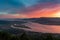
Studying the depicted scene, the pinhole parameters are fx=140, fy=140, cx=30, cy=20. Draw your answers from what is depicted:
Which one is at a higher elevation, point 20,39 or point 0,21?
point 0,21

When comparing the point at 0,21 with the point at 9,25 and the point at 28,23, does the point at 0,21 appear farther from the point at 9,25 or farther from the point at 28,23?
the point at 28,23

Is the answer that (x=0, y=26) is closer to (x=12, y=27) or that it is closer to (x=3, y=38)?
(x=12, y=27)

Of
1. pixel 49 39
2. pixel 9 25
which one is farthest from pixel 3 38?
pixel 9 25

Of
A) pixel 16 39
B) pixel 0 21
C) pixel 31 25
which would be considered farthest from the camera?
pixel 31 25

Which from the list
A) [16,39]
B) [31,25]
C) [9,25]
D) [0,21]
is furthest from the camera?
[31,25]

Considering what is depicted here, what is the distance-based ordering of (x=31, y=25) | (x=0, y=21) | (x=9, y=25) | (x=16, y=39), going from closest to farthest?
1. (x=16, y=39)
2. (x=0, y=21)
3. (x=9, y=25)
4. (x=31, y=25)

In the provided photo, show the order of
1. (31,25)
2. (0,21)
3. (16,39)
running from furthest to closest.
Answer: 1. (31,25)
2. (0,21)
3. (16,39)

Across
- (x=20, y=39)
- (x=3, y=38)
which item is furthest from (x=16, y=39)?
(x=3, y=38)

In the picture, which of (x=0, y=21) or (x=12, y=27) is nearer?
(x=0, y=21)

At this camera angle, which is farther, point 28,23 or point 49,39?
point 28,23
